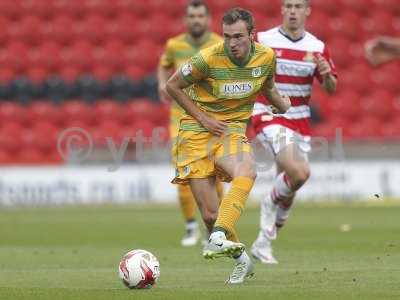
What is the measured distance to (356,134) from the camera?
21.7 m

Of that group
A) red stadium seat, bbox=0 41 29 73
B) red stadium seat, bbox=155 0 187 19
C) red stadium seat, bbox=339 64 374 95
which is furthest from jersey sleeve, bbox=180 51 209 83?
red stadium seat, bbox=0 41 29 73

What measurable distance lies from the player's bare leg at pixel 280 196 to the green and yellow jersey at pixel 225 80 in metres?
1.78

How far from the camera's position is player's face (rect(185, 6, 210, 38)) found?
508 inches

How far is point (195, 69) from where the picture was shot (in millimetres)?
8453

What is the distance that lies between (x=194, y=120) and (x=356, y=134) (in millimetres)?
13384

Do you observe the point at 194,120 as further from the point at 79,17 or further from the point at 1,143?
the point at 79,17

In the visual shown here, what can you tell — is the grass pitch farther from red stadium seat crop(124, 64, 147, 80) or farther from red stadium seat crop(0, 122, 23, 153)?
red stadium seat crop(124, 64, 147, 80)

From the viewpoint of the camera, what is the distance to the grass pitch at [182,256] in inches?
303

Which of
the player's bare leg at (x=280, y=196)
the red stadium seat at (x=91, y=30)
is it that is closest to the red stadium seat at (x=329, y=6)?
the red stadium seat at (x=91, y=30)

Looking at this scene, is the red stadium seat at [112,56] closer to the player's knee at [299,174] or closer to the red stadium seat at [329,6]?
the red stadium seat at [329,6]

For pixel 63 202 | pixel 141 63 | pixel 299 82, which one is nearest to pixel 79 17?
pixel 141 63

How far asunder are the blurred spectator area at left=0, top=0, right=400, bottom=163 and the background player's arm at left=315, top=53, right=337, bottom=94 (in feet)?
37.0

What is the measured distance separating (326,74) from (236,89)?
1970 mm

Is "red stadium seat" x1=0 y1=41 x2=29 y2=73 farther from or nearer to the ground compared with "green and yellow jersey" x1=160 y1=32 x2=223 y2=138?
nearer to the ground
